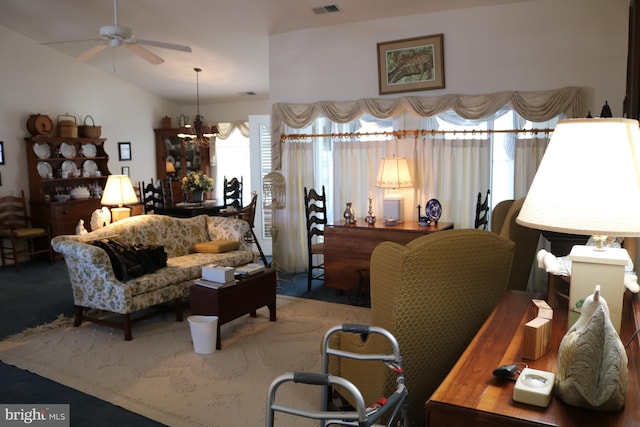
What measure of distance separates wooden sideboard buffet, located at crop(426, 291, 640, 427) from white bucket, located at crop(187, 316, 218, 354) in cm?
236

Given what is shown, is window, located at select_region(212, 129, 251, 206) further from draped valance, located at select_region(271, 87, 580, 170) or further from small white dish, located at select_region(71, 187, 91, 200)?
draped valance, located at select_region(271, 87, 580, 170)

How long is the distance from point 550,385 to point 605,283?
0.44 meters

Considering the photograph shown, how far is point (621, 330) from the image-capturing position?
160 centimetres

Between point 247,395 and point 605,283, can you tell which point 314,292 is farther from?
point 605,283

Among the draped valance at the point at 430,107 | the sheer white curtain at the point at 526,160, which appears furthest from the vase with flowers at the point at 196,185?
the sheer white curtain at the point at 526,160

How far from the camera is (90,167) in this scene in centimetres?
801

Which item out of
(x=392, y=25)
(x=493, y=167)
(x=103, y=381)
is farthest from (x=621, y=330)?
(x=392, y=25)

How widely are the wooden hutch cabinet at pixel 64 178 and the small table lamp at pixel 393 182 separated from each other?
4.78 metres

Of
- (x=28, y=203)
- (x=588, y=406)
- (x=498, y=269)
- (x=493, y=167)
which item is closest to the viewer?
(x=588, y=406)

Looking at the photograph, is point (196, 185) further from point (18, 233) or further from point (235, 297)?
point (235, 297)

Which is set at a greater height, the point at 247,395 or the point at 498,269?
the point at 498,269

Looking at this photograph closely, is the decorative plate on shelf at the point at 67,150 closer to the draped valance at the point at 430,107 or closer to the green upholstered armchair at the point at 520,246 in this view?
the draped valance at the point at 430,107

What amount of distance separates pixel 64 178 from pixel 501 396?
761cm

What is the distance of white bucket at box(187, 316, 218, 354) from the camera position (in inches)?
141
